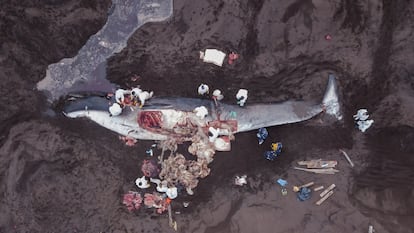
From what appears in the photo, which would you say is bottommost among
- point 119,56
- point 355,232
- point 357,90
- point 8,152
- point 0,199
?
point 355,232

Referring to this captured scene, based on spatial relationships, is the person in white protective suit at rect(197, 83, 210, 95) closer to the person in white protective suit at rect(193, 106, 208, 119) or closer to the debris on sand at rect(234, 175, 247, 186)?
the person in white protective suit at rect(193, 106, 208, 119)

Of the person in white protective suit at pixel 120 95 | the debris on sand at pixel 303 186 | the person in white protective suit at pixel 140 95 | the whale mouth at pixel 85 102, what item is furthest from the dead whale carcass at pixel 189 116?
the debris on sand at pixel 303 186

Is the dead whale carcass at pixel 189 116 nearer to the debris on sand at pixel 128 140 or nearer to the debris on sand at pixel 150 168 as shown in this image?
the debris on sand at pixel 128 140

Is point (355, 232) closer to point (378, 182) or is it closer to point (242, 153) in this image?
point (378, 182)

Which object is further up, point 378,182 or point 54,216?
point 378,182

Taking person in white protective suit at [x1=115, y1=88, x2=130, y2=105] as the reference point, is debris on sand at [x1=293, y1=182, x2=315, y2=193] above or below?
below

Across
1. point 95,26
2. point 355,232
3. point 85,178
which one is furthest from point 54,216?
point 355,232

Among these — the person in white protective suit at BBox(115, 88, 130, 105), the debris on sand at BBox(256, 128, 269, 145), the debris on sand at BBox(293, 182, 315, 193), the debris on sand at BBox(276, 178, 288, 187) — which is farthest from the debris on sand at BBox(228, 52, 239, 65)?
the debris on sand at BBox(293, 182, 315, 193)

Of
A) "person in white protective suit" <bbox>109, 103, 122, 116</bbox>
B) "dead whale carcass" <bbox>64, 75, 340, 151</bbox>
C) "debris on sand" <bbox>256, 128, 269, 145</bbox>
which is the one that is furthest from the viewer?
"debris on sand" <bbox>256, 128, 269, 145</bbox>

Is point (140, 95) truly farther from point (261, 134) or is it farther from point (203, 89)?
point (261, 134)
